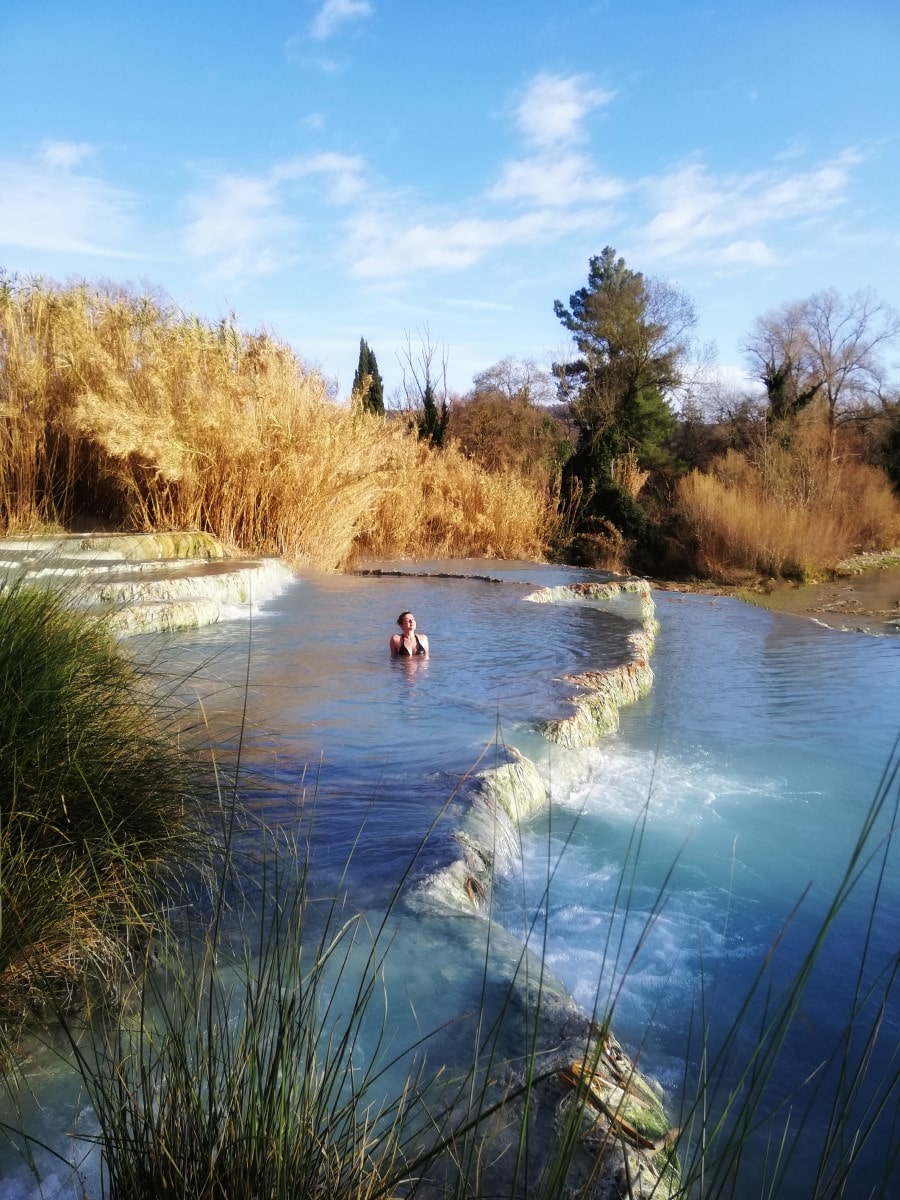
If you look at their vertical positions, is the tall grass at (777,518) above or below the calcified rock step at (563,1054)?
above

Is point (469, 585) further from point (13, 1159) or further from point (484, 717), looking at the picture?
point (13, 1159)

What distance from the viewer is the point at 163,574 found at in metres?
8.09

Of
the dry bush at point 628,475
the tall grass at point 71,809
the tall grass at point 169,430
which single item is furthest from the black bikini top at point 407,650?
the dry bush at point 628,475

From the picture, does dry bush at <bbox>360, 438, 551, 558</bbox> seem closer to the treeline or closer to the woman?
the treeline

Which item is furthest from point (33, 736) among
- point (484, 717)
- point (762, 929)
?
→ point (484, 717)

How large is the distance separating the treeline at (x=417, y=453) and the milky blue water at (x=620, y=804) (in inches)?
134

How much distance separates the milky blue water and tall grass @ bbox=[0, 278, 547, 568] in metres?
3.16

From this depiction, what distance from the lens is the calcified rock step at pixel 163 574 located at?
650cm

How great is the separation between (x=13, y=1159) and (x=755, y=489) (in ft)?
67.0

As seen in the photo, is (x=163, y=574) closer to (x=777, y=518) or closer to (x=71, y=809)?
(x=71, y=809)

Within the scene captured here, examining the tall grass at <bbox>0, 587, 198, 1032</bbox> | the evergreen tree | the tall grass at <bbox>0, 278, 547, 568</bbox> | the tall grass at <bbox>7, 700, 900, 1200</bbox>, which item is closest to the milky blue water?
the tall grass at <bbox>7, 700, 900, 1200</bbox>

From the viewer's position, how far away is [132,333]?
1198cm

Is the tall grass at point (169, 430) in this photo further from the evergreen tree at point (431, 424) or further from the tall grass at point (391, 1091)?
the evergreen tree at point (431, 424)

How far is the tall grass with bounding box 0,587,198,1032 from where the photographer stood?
2.06 meters
